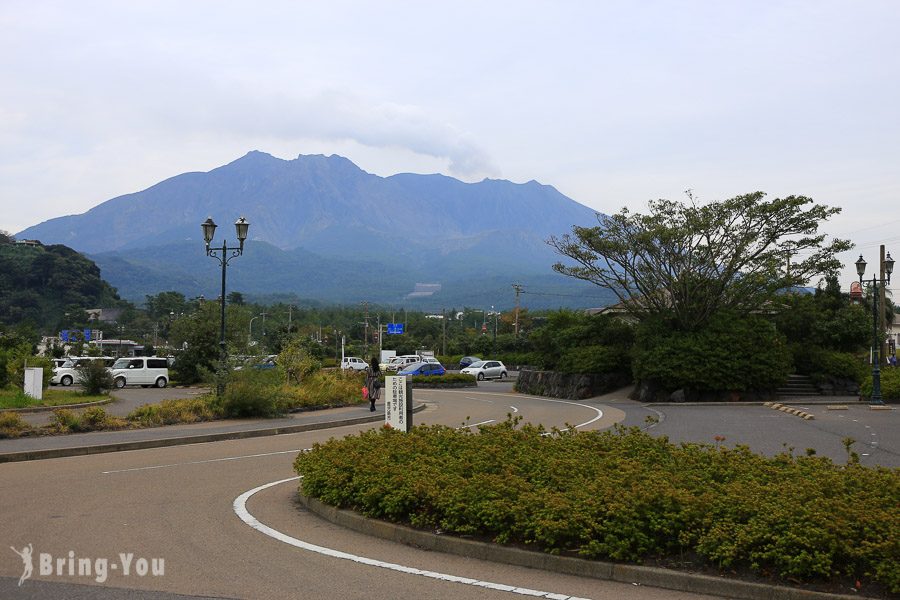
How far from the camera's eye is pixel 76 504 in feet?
34.3

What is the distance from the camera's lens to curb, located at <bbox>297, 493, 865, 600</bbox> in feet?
20.6

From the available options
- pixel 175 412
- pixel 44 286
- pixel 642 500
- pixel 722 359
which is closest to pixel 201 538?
pixel 642 500

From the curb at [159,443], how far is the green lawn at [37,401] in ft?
31.3

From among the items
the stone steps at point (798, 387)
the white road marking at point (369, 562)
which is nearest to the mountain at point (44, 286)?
the stone steps at point (798, 387)

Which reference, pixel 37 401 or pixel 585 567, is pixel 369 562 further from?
pixel 37 401

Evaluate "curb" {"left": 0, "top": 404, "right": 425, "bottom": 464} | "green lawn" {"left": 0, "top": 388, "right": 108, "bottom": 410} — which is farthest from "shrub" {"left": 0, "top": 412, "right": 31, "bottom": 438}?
"green lawn" {"left": 0, "top": 388, "right": 108, "bottom": 410}

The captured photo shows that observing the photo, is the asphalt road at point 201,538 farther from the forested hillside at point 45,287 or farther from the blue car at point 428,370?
the forested hillside at point 45,287

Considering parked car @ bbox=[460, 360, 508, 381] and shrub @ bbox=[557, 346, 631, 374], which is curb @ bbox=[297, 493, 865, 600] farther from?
parked car @ bbox=[460, 360, 508, 381]

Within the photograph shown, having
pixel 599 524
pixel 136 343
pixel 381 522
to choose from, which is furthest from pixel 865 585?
pixel 136 343

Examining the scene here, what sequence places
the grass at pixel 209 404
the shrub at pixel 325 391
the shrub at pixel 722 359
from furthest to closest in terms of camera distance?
the shrub at pixel 722 359 < the shrub at pixel 325 391 < the grass at pixel 209 404

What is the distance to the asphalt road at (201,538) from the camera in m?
6.62

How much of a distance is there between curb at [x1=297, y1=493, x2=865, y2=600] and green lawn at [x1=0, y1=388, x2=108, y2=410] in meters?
20.5

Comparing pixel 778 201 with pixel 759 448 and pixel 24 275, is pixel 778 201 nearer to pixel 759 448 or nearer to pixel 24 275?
pixel 759 448

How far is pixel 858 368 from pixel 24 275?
Result: 113304 mm
